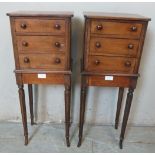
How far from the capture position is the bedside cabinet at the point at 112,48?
1.43m

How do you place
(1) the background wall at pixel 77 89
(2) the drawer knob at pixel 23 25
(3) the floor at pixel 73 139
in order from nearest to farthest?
(2) the drawer knob at pixel 23 25
(1) the background wall at pixel 77 89
(3) the floor at pixel 73 139

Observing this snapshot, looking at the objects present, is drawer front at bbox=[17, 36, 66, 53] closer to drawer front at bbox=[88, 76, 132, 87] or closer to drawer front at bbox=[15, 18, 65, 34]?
drawer front at bbox=[15, 18, 65, 34]

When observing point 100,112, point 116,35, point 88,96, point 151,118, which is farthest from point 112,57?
point 151,118

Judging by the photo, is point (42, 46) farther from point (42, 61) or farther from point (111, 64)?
point (111, 64)

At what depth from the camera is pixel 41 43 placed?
4.91ft

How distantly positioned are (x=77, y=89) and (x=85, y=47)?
0.67 m

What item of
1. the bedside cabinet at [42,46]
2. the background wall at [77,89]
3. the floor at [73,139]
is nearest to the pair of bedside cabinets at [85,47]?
the bedside cabinet at [42,46]

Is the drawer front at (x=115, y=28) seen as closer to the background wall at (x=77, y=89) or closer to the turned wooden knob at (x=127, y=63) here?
the turned wooden knob at (x=127, y=63)

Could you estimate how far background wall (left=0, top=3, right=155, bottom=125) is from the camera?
177cm

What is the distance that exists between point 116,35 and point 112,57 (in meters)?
0.17

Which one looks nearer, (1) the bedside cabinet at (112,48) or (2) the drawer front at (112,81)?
(1) the bedside cabinet at (112,48)

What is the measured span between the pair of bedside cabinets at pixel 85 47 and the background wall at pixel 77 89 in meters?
0.30

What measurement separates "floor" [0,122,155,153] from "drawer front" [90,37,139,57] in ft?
3.09

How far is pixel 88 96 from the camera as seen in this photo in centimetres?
212
